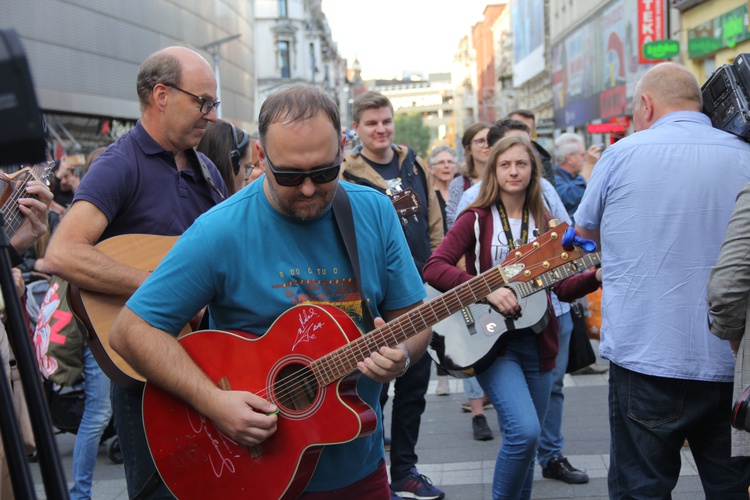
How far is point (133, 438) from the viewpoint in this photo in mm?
3447

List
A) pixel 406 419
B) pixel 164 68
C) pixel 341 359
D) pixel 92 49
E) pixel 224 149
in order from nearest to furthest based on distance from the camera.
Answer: pixel 341 359 → pixel 164 68 → pixel 224 149 → pixel 406 419 → pixel 92 49

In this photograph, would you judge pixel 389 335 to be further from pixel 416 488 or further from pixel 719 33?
pixel 719 33

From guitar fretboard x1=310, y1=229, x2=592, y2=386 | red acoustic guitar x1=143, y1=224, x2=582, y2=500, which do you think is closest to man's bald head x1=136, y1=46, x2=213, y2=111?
red acoustic guitar x1=143, y1=224, x2=582, y2=500

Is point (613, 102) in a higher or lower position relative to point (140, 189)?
higher

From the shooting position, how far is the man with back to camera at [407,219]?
551cm

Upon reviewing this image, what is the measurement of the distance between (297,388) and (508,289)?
1.39 metres

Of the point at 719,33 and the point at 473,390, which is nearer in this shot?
the point at 473,390

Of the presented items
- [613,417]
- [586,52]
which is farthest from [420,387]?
[586,52]

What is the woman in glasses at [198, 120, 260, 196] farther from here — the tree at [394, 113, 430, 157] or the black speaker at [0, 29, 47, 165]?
the tree at [394, 113, 430, 157]

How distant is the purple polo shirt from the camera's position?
3.52 m

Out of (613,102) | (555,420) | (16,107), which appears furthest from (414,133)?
(16,107)

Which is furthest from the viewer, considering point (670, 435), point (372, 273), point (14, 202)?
point (14, 202)

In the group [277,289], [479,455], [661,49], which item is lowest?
[479,455]

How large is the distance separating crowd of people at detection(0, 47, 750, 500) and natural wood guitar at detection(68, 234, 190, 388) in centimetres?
4
